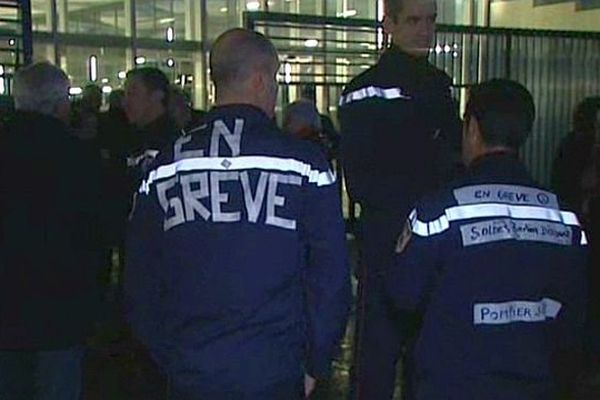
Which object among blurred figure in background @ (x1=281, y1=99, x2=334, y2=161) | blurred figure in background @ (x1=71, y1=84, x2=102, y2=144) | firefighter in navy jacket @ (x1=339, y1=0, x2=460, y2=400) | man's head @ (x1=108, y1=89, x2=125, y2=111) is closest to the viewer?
firefighter in navy jacket @ (x1=339, y1=0, x2=460, y2=400)

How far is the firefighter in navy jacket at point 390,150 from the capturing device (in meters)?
3.98

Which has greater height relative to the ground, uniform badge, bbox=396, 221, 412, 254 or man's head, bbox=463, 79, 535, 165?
man's head, bbox=463, 79, 535, 165

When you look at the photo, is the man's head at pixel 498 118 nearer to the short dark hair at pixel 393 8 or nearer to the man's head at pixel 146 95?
the short dark hair at pixel 393 8

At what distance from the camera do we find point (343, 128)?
4102 mm

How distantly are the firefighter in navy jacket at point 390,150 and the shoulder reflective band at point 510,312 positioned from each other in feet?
3.44

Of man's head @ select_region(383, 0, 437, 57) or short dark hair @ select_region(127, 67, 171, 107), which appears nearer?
man's head @ select_region(383, 0, 437, 57)

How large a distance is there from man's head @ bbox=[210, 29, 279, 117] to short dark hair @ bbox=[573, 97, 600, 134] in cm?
441

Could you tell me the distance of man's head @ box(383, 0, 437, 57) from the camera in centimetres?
401

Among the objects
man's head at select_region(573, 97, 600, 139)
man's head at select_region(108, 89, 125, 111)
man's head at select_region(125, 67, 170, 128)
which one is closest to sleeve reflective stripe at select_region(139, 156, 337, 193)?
man's head at select_region(125, 67, 170, 128)

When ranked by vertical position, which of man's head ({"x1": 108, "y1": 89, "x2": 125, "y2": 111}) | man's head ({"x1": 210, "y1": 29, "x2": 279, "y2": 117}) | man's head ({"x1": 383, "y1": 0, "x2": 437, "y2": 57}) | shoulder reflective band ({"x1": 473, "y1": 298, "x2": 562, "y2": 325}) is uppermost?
man's head ({"x1": 383, "y1": 0, "x2": 437, "y2": 57})

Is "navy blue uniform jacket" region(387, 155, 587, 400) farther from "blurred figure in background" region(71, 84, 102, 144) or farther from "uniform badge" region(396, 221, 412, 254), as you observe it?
"blurred figure in background" region(71, 84, 102, 144)

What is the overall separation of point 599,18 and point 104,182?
1226 centimetres

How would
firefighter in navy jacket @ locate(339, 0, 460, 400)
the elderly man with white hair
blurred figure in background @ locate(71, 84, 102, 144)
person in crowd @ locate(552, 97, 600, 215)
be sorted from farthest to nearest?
blurred figure in background @ locate(71, 84, 102, 144) < person in crowd @ locate(552, 97, 600, 215) < firefighter in navy jacket @ locate(339, 0, 460, 400) < the elderly man with white hair

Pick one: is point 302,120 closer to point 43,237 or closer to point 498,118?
point 43,237
